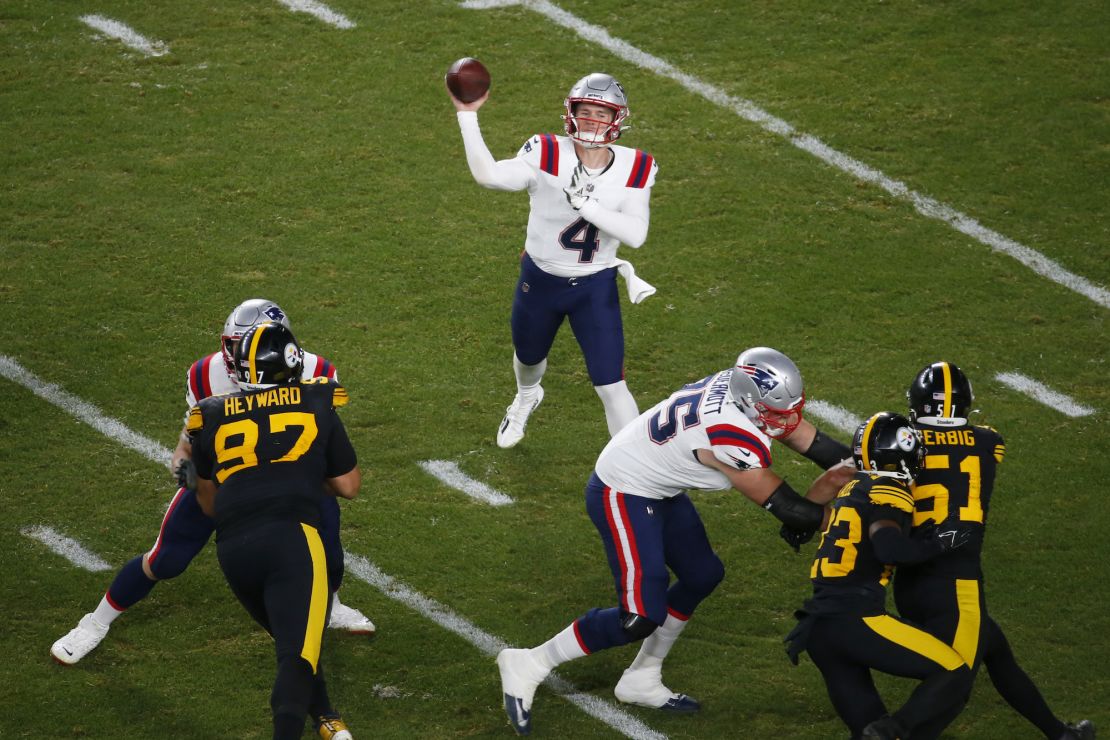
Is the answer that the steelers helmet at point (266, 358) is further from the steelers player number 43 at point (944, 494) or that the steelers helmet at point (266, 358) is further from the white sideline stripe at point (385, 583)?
the steelers player number 43 at point (944, 494)

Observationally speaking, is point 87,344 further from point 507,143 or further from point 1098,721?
point 1098,721

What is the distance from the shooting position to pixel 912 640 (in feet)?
16.4

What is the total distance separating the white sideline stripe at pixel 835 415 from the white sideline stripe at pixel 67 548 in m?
3.32

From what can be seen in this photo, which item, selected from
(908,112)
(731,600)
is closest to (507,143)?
(908,112)

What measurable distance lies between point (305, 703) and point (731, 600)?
81.4 inches

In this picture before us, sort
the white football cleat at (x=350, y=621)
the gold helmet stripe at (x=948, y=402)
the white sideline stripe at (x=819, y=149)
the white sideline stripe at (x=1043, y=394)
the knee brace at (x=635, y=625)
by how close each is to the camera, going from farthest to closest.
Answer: the white sideline stripe at (x=819, y=149)
the white sideline stripe at (x=1043, y=394)
the white football cleat at (x=350, y=621)
the gold helmet stripe at (x=948, y=402)
the knee brace at (x=635, y=625)

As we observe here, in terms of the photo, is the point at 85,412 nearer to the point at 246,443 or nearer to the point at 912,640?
the point at 246,443

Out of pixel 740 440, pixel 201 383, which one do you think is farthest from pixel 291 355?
pixel 740 440

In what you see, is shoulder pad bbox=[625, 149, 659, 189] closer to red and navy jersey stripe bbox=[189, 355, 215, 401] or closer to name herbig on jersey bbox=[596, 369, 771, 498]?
name herbig on jersey bbox=[596, 369, 771, 498]

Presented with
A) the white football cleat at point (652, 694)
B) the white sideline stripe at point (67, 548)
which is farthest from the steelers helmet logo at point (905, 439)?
the white sideline stripe at point (67, 548)

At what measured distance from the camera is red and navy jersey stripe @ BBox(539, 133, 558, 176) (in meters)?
6.69

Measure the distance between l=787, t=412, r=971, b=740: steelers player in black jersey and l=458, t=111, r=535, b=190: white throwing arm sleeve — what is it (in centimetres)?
216

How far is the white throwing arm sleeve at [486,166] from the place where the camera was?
6500 millimetres

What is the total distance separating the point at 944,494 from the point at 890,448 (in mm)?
333
